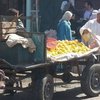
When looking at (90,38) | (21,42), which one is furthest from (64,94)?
(21,42)

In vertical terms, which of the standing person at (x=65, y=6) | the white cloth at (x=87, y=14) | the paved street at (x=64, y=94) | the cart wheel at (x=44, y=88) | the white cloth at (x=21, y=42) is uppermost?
the standing person at (x=65, y=6)

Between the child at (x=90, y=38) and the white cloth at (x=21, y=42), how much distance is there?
1807mm

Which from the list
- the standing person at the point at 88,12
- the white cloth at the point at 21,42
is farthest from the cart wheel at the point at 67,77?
the standing person at the point at 88,12

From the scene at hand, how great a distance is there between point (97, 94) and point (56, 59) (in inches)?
65.8

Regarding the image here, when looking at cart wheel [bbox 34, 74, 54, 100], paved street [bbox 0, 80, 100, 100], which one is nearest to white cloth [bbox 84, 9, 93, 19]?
paved street [bbox 0, 80, 100, 100]

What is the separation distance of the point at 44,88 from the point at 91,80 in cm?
143

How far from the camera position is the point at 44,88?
891 centimetres

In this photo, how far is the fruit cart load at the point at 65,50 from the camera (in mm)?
9070

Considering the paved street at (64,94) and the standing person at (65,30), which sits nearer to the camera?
the paved street at (64,94)

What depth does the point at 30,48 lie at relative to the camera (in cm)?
874

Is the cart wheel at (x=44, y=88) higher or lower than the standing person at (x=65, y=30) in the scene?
lower

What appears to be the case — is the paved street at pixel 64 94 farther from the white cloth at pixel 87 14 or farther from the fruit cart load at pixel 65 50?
the white cloth at pixel 87 14

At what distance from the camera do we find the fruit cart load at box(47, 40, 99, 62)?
9070mm

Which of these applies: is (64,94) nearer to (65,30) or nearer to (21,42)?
(65,30)
